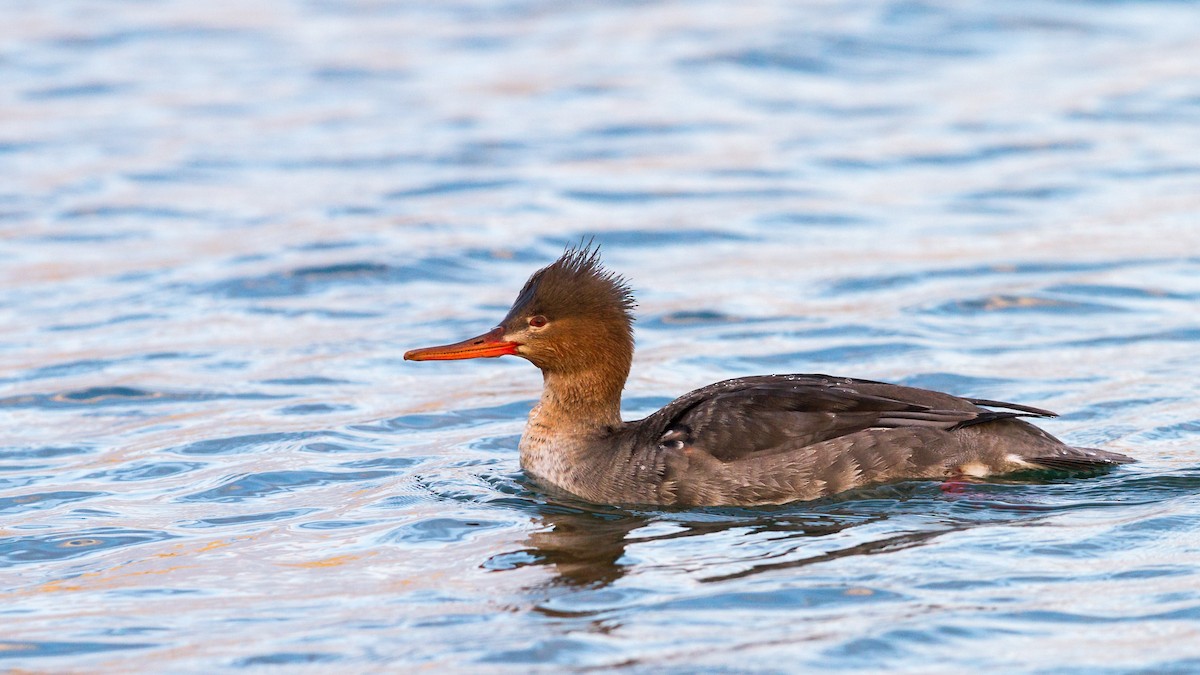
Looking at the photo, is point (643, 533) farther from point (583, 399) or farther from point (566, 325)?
point (566, 325)

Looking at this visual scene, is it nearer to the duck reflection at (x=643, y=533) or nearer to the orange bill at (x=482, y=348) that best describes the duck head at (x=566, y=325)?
the orange bill at (x=482, y=348)

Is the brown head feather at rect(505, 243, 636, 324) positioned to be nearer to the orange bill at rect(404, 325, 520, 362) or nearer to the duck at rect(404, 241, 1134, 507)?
the orange bill at rect(404, 325, 520, 362)

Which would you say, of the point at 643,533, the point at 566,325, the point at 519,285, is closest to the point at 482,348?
the point at 566,325

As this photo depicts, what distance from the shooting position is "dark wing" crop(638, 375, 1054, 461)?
7.74m

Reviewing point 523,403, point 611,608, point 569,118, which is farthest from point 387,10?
point 611,608

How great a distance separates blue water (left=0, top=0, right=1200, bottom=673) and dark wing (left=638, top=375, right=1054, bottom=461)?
1.05ft

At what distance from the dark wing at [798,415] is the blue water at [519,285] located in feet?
1.05

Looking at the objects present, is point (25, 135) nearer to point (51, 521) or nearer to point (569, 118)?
point (569, 118)

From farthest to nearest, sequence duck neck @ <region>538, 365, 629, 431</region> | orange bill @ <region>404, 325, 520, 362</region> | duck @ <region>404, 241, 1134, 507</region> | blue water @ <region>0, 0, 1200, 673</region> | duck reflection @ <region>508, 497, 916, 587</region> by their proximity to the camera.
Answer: duck neck @ <region>538, 365, 629, 431</region> → orange bill @ <region>404, 325, 520, 362</region> → duck @ <region>404, 241, 1134, 507</region> → duck reflection @ <region>508, 497, 916, 587</region> → blue water @ <region>0, 0, 1200, 673</region>

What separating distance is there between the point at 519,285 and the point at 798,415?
18.6 feet

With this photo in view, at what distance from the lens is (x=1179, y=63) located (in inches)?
784

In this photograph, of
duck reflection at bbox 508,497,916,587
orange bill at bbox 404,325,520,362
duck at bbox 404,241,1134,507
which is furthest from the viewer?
orange bill at bbox 404,325,520,362

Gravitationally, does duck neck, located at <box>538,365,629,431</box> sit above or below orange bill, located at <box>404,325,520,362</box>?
below

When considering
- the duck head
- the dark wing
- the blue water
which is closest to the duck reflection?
the blue water
